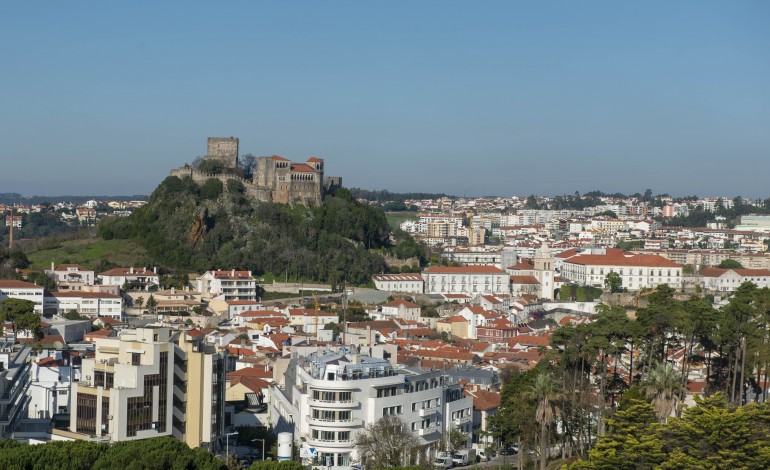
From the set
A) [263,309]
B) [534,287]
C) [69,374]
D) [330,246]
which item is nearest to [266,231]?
[330,246]

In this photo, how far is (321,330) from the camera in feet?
207

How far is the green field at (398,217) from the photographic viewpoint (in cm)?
15338

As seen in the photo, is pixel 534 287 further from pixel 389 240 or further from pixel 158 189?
pixel 158 189

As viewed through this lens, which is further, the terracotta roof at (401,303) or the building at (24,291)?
the terracotta roof at (401,303)

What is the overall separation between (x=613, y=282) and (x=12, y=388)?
6137 centimetres

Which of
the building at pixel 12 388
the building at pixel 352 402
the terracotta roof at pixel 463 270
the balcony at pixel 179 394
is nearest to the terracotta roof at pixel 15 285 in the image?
the terracotta roof at pixel 463 270

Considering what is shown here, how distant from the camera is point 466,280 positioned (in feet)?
286

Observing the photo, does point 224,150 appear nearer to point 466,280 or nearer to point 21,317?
point 466,280

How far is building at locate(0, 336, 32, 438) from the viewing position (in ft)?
102

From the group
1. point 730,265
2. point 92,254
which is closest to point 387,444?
point 92,254

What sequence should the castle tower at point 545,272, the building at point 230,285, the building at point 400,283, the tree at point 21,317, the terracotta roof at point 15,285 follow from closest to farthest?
the tree at point 21,317 < the terracotta roof at point 15,285 < the building at point 230,285 < the building at point 400,283 < the castle tower at point 545,272

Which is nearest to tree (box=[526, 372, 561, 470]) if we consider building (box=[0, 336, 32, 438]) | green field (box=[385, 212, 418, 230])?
building (box=[0, 336, 32, 438])

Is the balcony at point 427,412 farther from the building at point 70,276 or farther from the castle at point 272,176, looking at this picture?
the castle at point 272,176

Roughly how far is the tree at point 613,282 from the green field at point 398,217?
6110 centimetres
